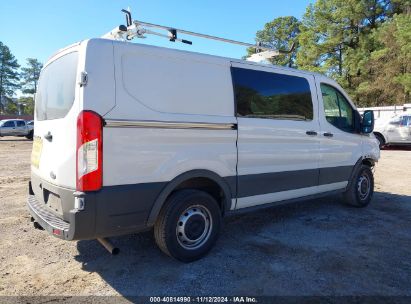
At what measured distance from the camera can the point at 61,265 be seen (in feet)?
12.8

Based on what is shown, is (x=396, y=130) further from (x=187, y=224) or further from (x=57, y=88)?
(x=57, y=88)

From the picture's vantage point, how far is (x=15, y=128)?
97.1ft

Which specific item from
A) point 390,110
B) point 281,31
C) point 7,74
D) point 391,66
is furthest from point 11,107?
point 390,110

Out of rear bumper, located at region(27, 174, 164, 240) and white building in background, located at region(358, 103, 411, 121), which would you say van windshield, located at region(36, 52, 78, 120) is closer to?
rear bumper, located at region(27, 174, 164, 240)

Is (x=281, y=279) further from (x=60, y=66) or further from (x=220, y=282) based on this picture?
(x=60, y=66)

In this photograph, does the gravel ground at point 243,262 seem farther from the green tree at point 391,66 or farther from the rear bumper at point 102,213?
the green tree at point 391,66

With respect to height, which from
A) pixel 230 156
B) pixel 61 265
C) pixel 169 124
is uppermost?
pixel 169 124

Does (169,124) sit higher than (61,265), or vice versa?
(169,124)

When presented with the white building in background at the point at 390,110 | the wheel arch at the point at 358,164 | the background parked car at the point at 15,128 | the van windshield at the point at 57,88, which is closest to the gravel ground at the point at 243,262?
the wheel arch at the point at 358,164

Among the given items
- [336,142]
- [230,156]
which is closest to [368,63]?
[336,142]

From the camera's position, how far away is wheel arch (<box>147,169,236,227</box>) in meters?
3.57

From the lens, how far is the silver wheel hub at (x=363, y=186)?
634 cm

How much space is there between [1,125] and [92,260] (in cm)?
2959

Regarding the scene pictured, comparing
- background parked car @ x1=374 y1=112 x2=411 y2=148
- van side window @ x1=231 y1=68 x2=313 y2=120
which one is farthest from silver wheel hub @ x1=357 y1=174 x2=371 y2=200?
background parked car @ x1=374 y1=112 x2=411 y2=148
